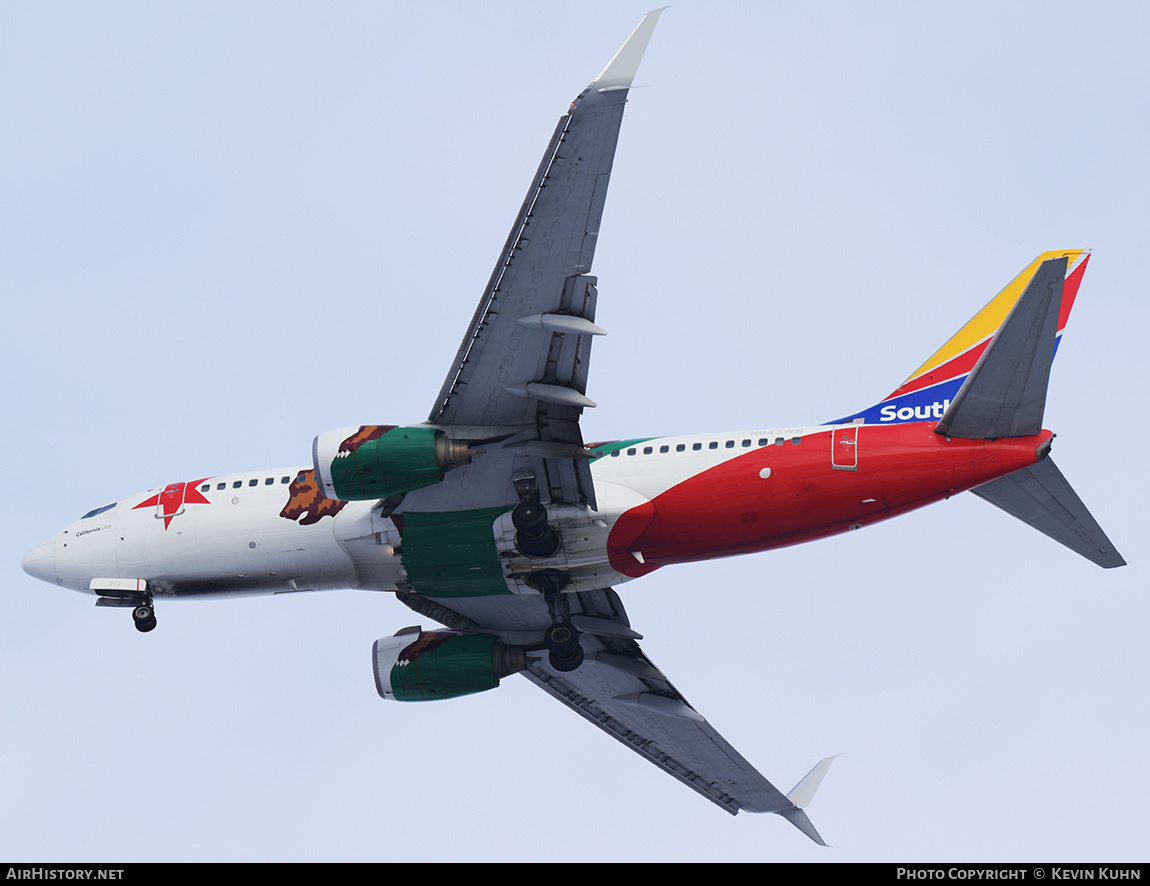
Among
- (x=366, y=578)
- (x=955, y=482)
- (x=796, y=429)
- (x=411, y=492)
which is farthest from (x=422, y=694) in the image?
(x=955, y=482)

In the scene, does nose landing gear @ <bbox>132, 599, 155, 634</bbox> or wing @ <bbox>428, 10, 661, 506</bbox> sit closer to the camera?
wing @ <bbox>428, 10, 661, 506</bbox>

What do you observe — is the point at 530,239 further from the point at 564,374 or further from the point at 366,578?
the point at 366,578

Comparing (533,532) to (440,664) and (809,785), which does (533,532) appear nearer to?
(440,664)

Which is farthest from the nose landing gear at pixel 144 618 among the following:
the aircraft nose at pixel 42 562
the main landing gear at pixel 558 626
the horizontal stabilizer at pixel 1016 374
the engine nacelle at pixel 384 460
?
the horizontal stabilizer at pixel 1016 374

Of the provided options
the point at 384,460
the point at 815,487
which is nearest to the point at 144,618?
the point at 384,460

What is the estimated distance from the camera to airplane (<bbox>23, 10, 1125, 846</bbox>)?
2881cm

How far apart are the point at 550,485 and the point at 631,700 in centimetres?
998

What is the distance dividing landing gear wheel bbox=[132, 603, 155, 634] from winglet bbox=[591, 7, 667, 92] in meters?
17.4

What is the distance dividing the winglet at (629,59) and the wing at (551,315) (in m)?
0.02

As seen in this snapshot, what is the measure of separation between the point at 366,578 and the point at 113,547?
6310 millimetres

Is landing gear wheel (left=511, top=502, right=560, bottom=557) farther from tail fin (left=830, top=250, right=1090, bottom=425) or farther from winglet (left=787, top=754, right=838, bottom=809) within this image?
winglet (left=787, top=754, right=838, bottom=809)

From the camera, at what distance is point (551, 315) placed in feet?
94.9

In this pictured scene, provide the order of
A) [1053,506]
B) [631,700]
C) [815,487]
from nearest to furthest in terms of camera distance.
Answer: [815,487] → [1053,506] → [631,700]

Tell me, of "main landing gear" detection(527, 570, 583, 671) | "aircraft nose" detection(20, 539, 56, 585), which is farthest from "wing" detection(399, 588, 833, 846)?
"aircraft nose" detection(20, 539, 56, 585)
